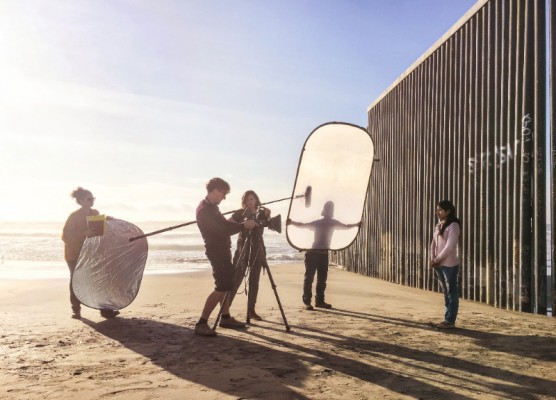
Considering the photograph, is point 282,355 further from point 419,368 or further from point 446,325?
point 446,325

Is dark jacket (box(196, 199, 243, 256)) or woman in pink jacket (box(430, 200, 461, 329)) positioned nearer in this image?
dark jacket (box(196, 199, 243, 256))

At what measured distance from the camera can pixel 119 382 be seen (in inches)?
139

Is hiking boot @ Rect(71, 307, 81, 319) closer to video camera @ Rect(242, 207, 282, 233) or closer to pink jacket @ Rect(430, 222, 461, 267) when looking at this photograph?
video camera @ Rect(242, 207, 282, 233)

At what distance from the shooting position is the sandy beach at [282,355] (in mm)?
3393

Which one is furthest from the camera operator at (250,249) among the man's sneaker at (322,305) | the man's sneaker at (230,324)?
the man's sneaker at (322,305)

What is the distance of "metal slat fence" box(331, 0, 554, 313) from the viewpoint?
6383mm

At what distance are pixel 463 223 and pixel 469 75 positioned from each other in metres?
2.44

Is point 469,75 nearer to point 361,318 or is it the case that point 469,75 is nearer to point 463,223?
point 463,223

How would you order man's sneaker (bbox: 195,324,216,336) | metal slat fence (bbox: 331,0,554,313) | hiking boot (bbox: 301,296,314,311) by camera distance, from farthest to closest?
hiking boot (bbox: 301,296,314,311) → metal slat fence (bbox: 331,0,554,313) → man's sneaker (bbox: 195,324,216,336)

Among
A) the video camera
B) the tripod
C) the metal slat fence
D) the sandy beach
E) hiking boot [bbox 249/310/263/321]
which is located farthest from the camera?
the metal slat fence

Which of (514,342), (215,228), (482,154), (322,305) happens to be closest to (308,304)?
(322,305)

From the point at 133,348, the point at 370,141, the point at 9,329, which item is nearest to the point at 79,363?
the point at 133,348

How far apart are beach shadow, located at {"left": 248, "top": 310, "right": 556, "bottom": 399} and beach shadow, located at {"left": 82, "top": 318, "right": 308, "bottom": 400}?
1.35 ft

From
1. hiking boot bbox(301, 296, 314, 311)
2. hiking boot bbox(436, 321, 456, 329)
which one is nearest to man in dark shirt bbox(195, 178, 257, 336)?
hiking boot bbox(301, 296, 314, 311)
